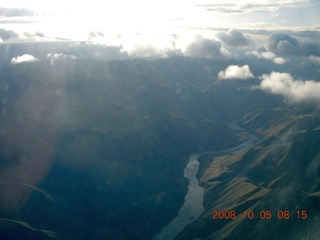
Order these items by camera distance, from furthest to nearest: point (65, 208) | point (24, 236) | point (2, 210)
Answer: point (65, 208) < point (2, 210) < point (24, 236)

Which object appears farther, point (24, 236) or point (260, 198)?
point (260, 198)

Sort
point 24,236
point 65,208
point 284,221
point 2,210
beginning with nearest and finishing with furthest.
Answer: point 24,236 < point 284,221 < point 2,210 < point 65,208

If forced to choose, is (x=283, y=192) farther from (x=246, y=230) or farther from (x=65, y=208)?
(x=65, y=208)

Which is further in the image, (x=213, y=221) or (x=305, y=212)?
(x=213, y=221)

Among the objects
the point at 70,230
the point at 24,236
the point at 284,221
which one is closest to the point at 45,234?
the point at 24,236

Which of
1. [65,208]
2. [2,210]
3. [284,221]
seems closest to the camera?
[284,221]

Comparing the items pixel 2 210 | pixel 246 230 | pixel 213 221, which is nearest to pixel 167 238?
pixel 213 221

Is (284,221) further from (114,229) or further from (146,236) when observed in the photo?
(114,229)

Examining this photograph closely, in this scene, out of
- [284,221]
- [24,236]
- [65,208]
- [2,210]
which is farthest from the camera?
[65,208]

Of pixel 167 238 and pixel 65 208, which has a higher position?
pixel 65 208
